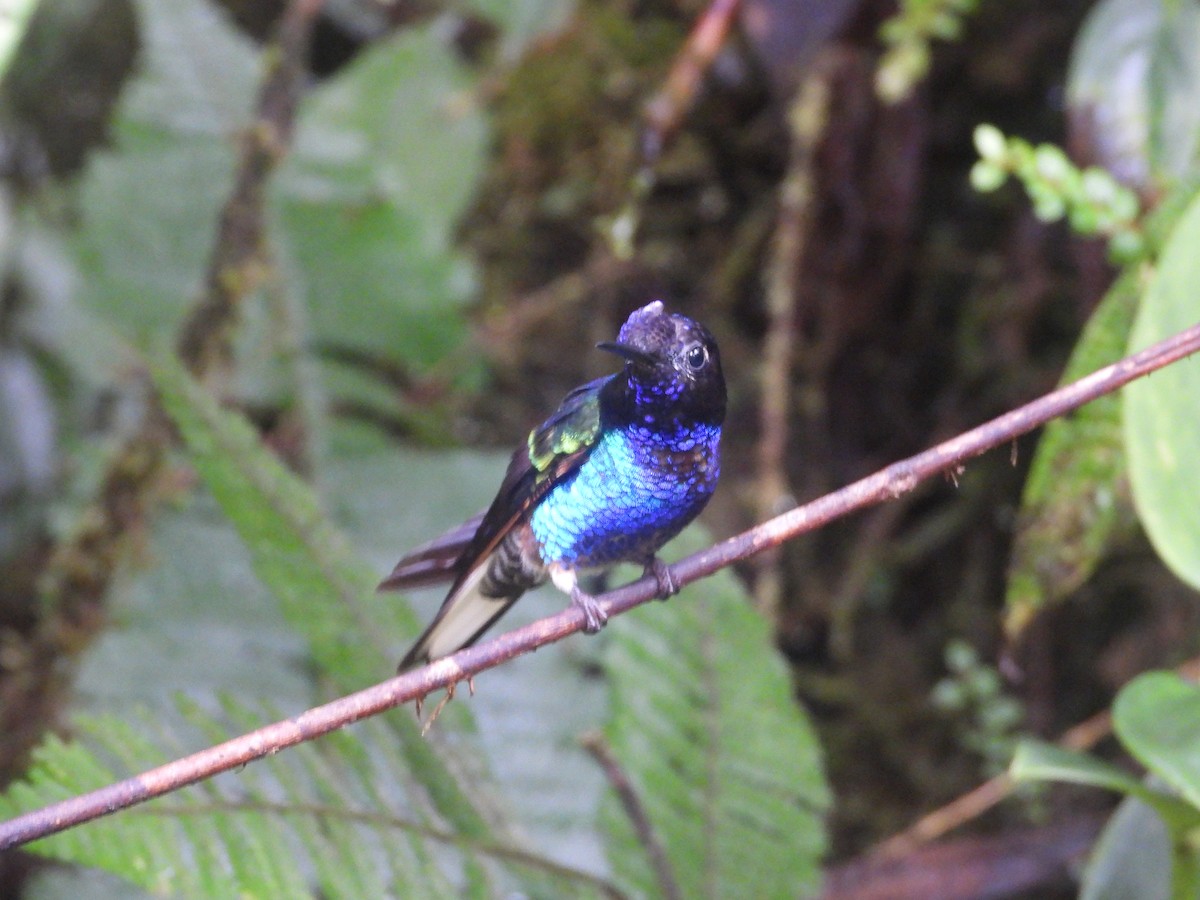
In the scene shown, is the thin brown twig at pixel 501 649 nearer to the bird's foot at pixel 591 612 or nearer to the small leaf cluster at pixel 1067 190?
the bird's foot at pixel 591 612

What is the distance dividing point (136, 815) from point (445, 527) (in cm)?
127

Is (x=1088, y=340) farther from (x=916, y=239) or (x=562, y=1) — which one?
(x=562, y=1)

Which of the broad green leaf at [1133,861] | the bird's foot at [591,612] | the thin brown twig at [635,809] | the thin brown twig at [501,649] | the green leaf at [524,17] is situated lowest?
the broad green leaf at [1133,861]

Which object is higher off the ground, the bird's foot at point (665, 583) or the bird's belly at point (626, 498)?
the bird's belly at point (626, 498)

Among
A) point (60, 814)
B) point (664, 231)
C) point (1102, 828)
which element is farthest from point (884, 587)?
point (60, 814)

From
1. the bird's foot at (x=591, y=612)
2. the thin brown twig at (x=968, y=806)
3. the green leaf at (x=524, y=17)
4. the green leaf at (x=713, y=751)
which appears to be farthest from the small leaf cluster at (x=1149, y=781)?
the green leaf at (x=524, y=17)

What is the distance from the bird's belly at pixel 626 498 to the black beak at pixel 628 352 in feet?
0.60

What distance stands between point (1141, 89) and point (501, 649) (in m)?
1.42

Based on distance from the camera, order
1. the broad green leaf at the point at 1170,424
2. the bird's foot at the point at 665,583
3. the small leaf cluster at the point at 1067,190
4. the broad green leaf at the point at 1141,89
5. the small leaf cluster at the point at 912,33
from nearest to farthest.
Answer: the bird's foot at the point at 665,583, the broad green leaf at the point at 1170,424, the small leaf cluster at the point at 1067,190, the broad green leaf at the point at 1141,89, the small leaf cluster at the point at 912,33

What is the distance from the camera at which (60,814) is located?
2.81 feet

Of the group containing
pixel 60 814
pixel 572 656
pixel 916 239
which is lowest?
pixel 60 814

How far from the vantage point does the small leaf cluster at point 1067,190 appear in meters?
1.46

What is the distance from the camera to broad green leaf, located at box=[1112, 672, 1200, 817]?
3.69ft

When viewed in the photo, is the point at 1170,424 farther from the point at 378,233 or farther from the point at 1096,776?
the point at 378,233
